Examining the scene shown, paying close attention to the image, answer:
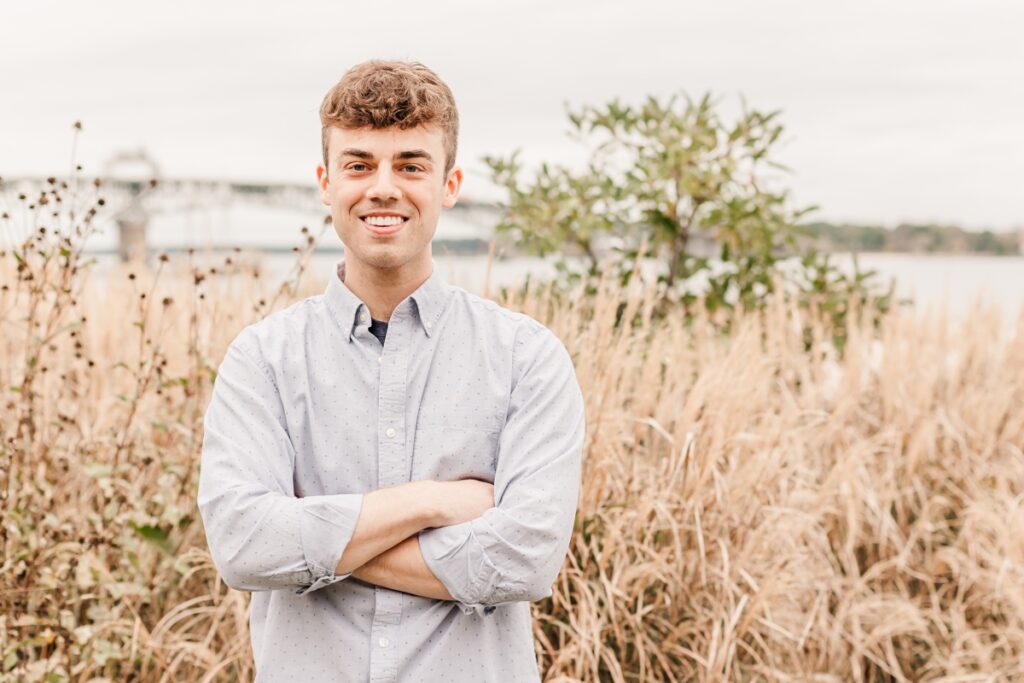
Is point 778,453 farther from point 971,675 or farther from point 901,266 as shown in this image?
point 901,266

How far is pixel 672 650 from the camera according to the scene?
289 cm

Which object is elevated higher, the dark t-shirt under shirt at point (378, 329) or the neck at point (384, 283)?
the neck at point (384, 283)

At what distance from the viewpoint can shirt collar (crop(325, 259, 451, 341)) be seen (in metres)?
1.90

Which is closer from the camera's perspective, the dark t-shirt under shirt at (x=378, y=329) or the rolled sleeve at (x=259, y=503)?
the rolled sleeve at (x=259, y=503)

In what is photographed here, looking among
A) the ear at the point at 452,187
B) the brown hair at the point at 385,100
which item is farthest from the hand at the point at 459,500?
the brown hair at the point at 385,100

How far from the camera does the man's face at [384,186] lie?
70.5 inches

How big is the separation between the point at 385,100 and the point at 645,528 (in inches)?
62.4

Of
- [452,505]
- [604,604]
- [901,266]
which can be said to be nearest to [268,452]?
[452,505]

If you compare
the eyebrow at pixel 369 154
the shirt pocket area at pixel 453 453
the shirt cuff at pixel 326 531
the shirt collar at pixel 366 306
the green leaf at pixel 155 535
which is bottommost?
the green leaf at pixel 155 535

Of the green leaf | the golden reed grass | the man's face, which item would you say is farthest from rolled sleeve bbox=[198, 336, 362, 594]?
the green leaf

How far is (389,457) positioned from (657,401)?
1.92 meters

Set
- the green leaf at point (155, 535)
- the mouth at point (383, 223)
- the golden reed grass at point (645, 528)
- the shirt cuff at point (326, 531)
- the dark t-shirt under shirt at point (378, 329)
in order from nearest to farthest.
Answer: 1. the shirt cuff at point (326, 531)
2. the mouth at point (383, 223)
3. the dark t-shirt under shirt at point (378, 329)
4. the golden reed grass at point (645, 528)
5. the green leaf at point (155, 535)

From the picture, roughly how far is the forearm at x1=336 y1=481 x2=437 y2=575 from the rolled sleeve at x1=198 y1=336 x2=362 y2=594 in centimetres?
2

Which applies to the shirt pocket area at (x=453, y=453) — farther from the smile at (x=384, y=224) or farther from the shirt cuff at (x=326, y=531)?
the smile at (x=384, y=224)
